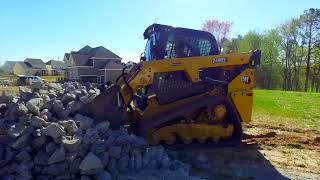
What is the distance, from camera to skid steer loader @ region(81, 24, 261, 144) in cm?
770

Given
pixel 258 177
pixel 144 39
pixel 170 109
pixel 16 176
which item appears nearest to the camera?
pixel 16 176

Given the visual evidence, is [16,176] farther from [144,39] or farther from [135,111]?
[144,39]

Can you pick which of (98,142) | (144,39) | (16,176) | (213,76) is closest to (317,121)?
(213,76)

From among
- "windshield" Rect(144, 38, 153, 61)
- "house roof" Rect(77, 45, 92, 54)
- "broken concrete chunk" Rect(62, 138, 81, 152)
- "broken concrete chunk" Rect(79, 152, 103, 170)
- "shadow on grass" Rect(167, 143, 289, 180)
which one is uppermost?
"house roof" Rect(77, 45, 92, 54)

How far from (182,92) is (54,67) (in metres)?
77.4

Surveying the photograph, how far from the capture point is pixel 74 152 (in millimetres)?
5895

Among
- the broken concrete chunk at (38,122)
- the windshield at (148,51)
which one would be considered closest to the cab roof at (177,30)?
the windshield at (148,51)

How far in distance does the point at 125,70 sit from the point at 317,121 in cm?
767

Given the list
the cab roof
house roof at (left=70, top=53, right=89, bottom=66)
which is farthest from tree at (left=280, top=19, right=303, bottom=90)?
the cab roof

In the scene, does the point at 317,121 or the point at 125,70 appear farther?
the point at 317,121

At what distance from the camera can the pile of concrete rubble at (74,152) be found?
230 inches

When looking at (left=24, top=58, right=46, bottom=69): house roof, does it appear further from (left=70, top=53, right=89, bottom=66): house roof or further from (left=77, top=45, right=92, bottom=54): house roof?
(left=70, top=53, right=89, bottom=66): house roof

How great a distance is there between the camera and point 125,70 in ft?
27.8

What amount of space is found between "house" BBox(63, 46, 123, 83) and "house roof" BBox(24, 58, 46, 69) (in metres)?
30.1
